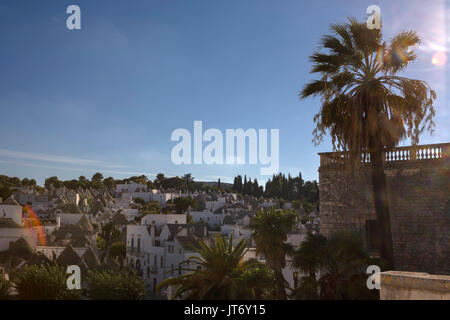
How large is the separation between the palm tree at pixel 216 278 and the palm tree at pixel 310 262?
8.75 ft

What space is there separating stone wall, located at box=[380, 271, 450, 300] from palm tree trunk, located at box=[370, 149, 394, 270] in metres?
5.05

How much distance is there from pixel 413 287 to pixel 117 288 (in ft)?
66.0

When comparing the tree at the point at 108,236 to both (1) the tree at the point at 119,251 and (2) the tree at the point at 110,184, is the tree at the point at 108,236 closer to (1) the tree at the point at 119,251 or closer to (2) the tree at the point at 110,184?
(1) the tree at the point at 119,251

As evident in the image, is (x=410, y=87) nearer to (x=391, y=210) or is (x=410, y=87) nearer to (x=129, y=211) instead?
(x=391, y=210)

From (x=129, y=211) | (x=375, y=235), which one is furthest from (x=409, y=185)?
(x=129, y=211)

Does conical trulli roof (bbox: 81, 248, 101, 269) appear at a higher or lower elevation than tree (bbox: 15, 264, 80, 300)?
lower

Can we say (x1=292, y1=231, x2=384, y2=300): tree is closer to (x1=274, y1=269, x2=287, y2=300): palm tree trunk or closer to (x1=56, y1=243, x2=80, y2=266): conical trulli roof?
(x1=274, y1=269, x2=287, y2=300): palm tree trunk

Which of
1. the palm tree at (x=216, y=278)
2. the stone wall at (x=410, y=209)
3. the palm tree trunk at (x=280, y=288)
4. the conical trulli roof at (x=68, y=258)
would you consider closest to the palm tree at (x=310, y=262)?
the stone wall at (x=410, y=209)

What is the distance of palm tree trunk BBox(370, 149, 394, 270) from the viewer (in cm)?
1305

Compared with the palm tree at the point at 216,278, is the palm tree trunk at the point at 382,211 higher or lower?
higher

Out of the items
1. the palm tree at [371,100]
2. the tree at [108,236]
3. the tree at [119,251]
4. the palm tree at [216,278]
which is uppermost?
the palm tree at [371,100]

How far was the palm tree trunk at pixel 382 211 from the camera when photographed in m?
13.0

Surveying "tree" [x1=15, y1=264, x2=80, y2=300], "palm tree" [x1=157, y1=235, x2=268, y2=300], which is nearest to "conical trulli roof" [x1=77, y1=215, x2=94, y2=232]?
"tree" [x1=15, y1=264, x2=80, y2=300]

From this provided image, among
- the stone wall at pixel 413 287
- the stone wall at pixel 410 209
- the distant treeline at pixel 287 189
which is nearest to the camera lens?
the stone wall at pixel 413 287
